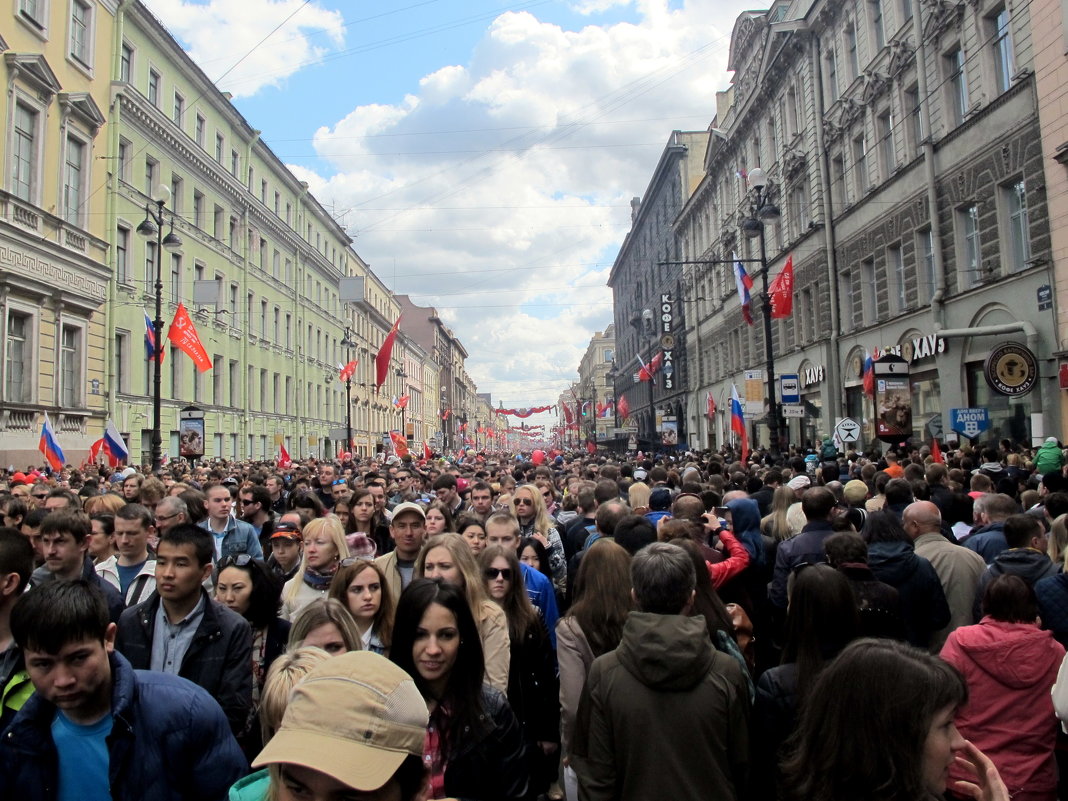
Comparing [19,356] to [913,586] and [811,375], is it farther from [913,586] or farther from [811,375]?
[811,375]

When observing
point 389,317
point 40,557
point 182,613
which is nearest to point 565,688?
point 182,613

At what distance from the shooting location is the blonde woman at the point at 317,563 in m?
5.38

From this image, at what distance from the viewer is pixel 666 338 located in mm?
51188

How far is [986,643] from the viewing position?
393cm

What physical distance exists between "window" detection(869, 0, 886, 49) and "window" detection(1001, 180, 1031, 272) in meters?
8.55

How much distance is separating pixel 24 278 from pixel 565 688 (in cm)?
2341

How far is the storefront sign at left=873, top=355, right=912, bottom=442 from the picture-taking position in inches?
784

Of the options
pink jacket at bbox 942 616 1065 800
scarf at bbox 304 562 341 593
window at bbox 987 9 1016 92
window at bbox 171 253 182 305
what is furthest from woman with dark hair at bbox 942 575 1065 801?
window at bbox 171 253 182 305

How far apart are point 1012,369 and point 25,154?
1019 inches

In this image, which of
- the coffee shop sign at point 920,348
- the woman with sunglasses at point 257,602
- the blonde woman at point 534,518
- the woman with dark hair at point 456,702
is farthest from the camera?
the coffee shop sign at point 920,348

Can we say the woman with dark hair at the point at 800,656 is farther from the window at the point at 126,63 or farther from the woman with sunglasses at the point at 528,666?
the window at the point at 126,63

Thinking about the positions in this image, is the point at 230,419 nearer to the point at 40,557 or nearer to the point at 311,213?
the point at 311,213

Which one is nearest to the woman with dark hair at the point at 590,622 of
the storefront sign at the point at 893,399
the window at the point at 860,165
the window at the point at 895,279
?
the storefront sign at the point at 893,399

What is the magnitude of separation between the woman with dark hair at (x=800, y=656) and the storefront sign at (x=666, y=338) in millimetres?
48442
